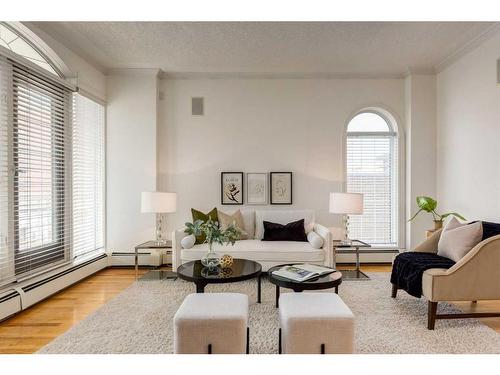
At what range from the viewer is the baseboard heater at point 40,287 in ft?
10.0

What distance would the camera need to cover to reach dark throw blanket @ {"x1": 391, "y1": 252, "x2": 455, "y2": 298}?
302 cm

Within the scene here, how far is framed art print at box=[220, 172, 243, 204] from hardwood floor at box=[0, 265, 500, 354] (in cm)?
179

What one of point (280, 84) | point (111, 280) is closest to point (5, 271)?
point (111, 280)

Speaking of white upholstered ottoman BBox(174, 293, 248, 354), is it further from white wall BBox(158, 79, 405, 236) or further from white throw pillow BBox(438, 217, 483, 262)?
white wall BBox(158, 79, 405, 236)

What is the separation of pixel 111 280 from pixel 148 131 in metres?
2.23

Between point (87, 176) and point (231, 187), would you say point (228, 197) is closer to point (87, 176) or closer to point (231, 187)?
point (231, 187)

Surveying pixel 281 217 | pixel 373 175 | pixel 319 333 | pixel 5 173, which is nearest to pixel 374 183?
pixel 373 175

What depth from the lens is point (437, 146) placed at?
16.5 feet

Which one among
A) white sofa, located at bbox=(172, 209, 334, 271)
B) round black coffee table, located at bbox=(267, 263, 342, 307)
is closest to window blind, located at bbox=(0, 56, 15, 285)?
white sofa, located at bbox=(172, 209, 334, 271)

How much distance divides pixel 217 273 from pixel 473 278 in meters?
2.23

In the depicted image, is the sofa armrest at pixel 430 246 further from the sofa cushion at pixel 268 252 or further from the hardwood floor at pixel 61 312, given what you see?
the sofa cushion at pixel 268 252

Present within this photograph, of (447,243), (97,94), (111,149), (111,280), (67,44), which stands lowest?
(111,280)

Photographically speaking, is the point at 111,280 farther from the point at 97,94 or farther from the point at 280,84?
the point at 280,84
